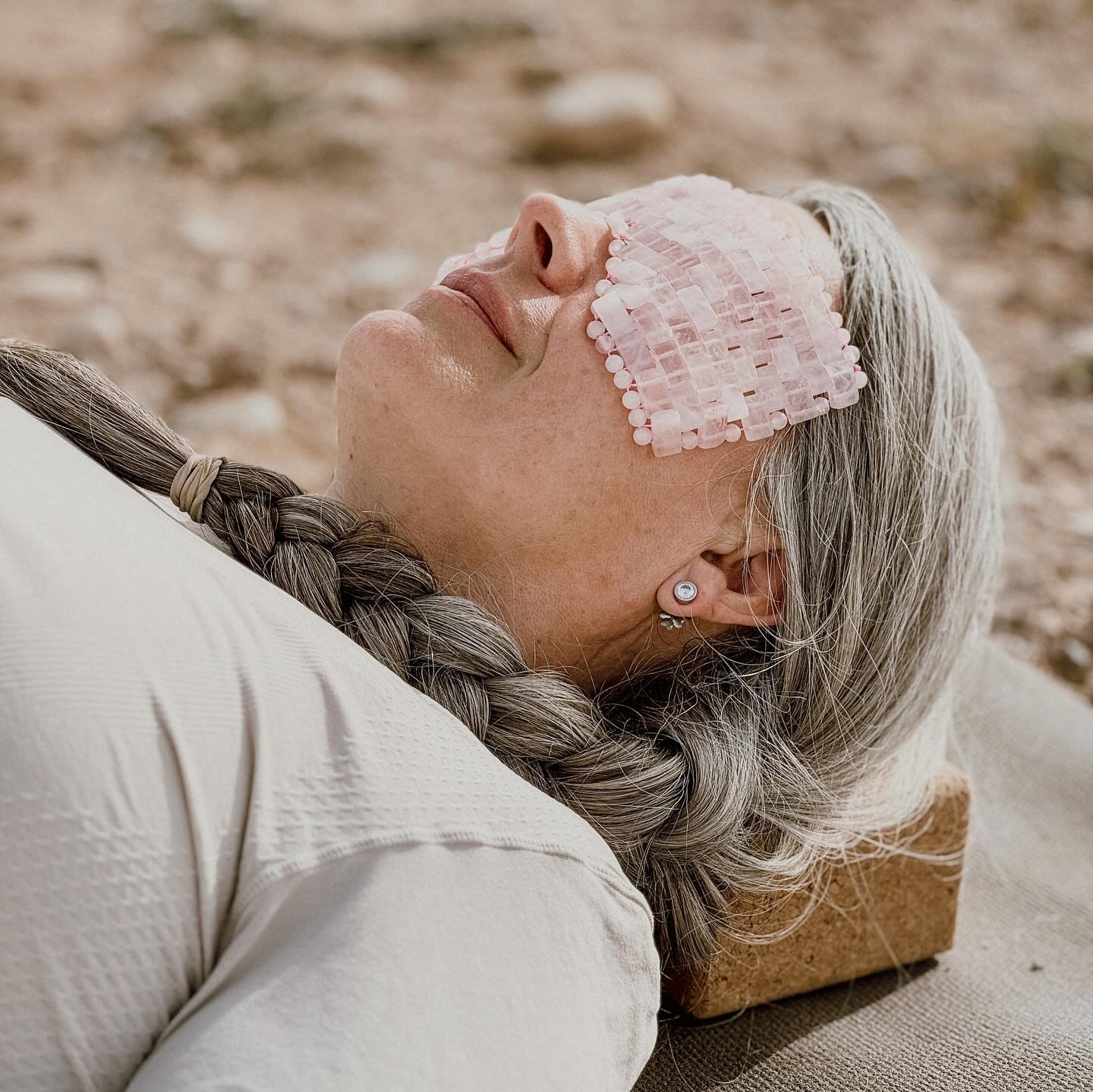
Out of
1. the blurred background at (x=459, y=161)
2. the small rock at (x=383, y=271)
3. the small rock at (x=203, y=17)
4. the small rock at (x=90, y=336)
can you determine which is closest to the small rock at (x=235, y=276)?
the blurred background at (x=459, y=161)

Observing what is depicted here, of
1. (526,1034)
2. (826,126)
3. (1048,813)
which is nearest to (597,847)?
(526,1034)

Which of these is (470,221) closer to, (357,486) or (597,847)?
(357,486)

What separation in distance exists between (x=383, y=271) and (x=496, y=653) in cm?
329

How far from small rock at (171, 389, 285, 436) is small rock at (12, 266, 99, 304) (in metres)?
0.73

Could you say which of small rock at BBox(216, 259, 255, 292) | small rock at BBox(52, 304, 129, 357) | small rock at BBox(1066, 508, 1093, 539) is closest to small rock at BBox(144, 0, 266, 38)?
small rock at BBox(216, 259, 255, 292)

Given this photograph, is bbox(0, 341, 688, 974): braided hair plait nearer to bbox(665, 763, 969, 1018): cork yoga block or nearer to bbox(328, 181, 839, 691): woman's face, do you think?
bbox(328, 181, 839, 691): woman's face

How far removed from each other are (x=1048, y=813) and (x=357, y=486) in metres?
1.67

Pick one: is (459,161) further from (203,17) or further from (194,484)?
(194,484)

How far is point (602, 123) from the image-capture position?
5527 mm

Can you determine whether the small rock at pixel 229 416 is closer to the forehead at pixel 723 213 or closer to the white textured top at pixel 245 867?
the forehead at pixel 723 213

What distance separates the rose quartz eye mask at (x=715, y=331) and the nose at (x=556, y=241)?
0.04 metres

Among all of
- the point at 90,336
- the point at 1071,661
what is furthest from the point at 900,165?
the point at 90,336

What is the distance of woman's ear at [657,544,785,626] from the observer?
72.2 inches

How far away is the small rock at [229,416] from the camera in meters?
3.66
